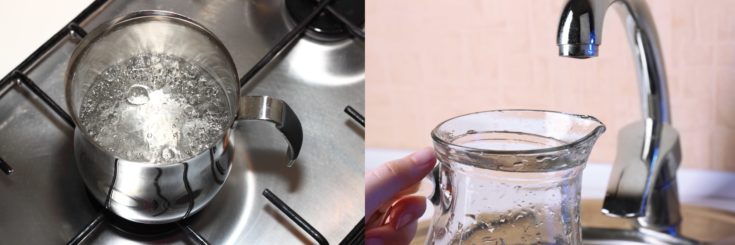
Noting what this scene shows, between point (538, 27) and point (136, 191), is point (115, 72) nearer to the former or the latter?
point (136, 191)

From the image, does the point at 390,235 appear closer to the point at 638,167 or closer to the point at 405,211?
the point at 405,211

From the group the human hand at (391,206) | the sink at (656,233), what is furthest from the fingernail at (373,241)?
the sink at (656,233)

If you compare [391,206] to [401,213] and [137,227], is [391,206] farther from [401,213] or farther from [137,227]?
[137,227]

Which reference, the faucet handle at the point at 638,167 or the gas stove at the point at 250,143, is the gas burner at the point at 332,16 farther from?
the faucet handle at the point at 638,167

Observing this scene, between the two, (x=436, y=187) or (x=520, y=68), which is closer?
(x=436, y=187)

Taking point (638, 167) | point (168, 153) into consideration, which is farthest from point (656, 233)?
point (168, 153)

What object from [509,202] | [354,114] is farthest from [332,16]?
[509,202]

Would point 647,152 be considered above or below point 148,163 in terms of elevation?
below
